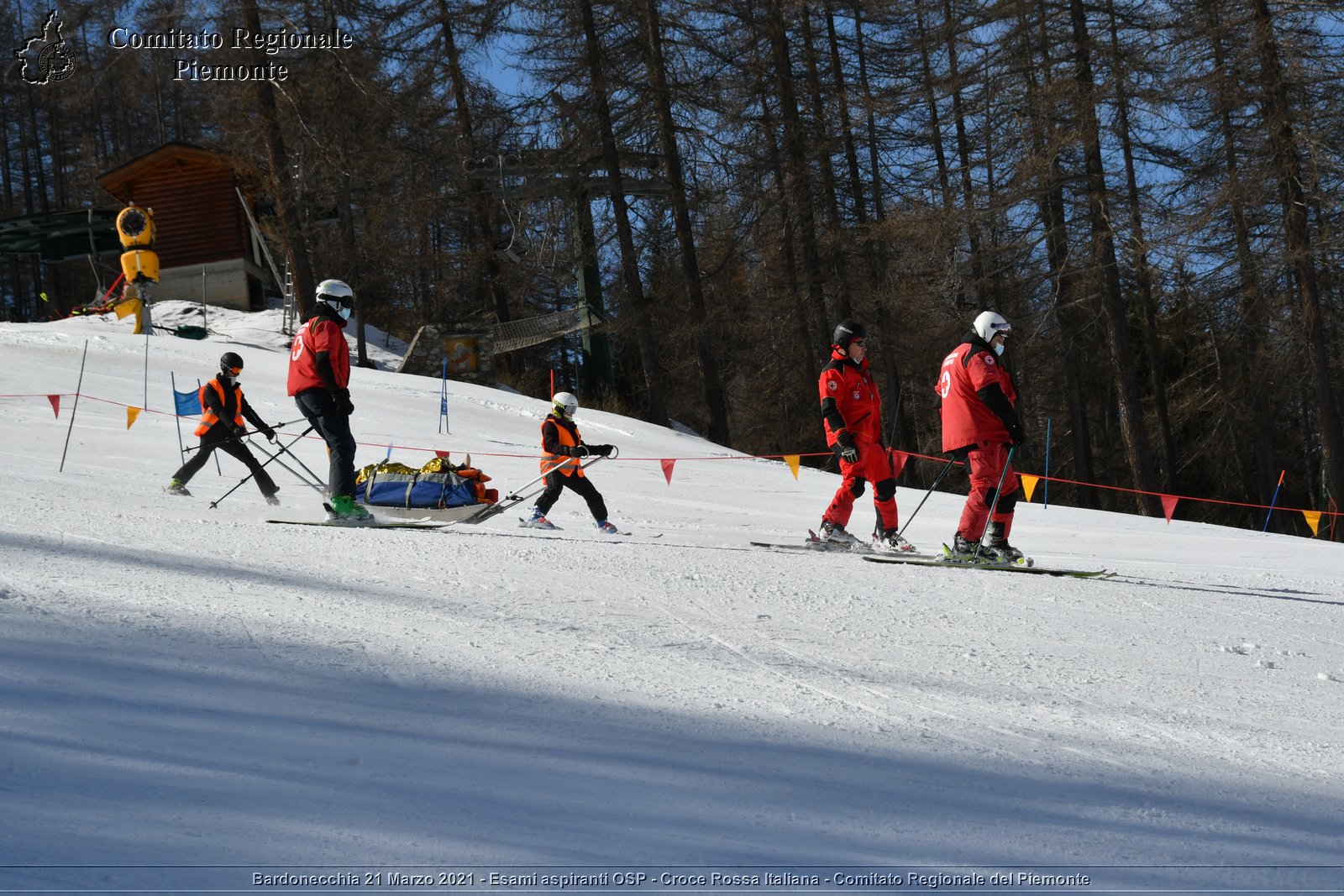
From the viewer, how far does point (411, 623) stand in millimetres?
5012

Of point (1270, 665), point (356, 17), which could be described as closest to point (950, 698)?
point (1270, 665)

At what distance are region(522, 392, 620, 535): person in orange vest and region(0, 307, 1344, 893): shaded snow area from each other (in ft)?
5.21

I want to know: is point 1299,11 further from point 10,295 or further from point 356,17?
point 10,295

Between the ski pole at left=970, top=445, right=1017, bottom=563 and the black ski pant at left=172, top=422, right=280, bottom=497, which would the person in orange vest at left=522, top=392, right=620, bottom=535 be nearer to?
the black ski pant at left=172, top=422, right=280, bottom=497

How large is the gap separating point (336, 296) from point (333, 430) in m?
0.97

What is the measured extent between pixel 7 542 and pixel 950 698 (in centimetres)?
498

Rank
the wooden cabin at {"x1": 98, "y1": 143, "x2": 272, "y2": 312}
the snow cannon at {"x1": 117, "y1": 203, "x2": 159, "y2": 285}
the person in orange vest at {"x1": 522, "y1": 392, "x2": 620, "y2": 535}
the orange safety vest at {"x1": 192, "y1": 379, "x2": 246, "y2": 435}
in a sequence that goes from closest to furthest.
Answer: the person in orange vest at {"x1": 522, "y1": 392, "x2": 620, "y2": 535} → the orange safety vest at {"x1": 192, "y1": 379, "x2": 246, "y2": 435} → the snow cannon at {"x1": 117, "y1": 203, "x2": 159, "y2": 285} → the wooden cabin at {"x1": 98, "y1": 143, "x2": 272, "y2": 312}

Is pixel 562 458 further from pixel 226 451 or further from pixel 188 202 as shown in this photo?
pixel 188 202

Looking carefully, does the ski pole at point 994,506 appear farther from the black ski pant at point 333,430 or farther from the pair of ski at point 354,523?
the black ski pant at point 333,430

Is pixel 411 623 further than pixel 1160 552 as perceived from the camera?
No

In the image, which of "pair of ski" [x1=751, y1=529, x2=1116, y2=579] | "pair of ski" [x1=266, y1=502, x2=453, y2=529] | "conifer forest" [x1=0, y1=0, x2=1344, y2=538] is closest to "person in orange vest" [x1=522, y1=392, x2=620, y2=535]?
"pair of ski" [x1=266, y1=502, x2=453, y2=529]

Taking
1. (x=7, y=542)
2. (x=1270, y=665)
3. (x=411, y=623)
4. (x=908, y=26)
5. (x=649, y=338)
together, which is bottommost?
(x=1270, y=665)

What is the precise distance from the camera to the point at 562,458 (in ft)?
33.1

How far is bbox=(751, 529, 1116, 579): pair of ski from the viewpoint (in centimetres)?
776
